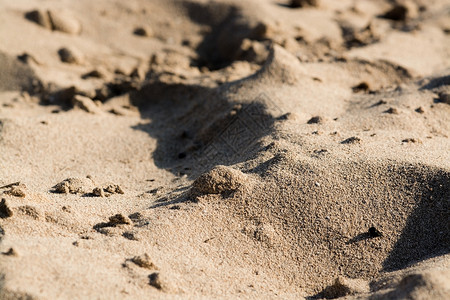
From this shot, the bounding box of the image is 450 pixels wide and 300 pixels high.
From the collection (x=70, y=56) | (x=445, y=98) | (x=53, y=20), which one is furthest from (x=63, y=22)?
(x=445, y=98)

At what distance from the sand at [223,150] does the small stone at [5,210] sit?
0.01 m

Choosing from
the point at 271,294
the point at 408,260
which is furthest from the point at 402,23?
the point at 271,294

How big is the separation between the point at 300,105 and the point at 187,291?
172 centimetres

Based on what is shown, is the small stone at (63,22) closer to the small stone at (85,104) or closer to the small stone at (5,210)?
the small stone at (85,104)

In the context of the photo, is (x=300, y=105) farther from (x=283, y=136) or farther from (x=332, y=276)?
(x=332, y=276)

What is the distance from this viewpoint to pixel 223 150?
11.2ft

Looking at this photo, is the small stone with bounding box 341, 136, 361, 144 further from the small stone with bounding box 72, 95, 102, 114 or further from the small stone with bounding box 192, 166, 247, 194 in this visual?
the small stone with bounding box 72, 95, 102, 114

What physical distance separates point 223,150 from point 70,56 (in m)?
1.98

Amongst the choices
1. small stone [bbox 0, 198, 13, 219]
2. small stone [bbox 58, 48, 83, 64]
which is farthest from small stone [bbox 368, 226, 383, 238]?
small stone [bbox 58, 48, 83, 64]

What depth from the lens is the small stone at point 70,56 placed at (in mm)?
4707

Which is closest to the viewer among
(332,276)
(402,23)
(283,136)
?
(332,276)

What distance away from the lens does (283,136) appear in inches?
123

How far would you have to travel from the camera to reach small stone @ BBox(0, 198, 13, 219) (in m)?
2.38

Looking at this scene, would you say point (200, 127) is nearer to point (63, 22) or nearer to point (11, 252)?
point (11, 252)
